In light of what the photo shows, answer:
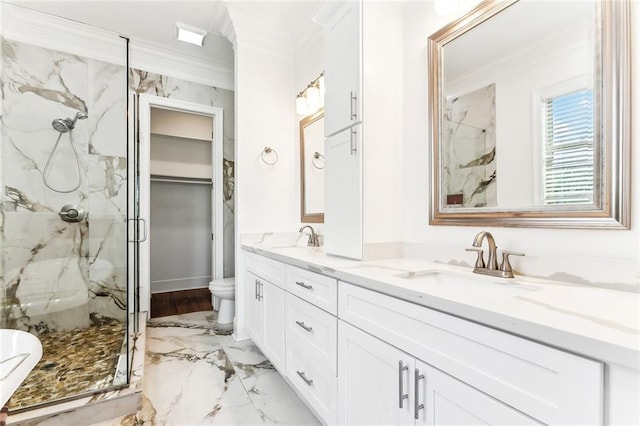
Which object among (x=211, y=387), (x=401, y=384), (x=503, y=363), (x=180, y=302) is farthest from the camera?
(x=180, y=302)

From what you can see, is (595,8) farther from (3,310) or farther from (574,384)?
(3,310)

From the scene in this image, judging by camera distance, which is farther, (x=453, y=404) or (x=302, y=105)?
(x=302, y=105)

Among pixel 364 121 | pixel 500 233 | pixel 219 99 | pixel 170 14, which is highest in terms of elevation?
pixel 170 14

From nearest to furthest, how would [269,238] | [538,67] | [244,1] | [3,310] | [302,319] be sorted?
[538,67] < [302,319] < [3,310] < [244,1] < [269,238]

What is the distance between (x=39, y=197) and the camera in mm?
2467

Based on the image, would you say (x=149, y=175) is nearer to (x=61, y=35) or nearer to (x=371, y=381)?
(x=61, y=35)

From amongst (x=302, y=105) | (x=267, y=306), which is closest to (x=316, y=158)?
(x=302, y=105)

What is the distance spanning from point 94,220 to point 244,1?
2.33 metres

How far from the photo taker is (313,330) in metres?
1.46

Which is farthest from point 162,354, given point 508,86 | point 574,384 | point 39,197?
point 508,86

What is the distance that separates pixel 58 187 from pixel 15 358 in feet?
6.52

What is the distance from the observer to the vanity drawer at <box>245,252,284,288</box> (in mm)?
1828

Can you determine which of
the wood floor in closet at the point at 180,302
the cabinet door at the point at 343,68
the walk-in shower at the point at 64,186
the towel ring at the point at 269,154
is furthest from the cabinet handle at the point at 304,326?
the wood floor in closet at the point at 180,302

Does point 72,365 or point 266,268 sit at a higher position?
point 266,268
